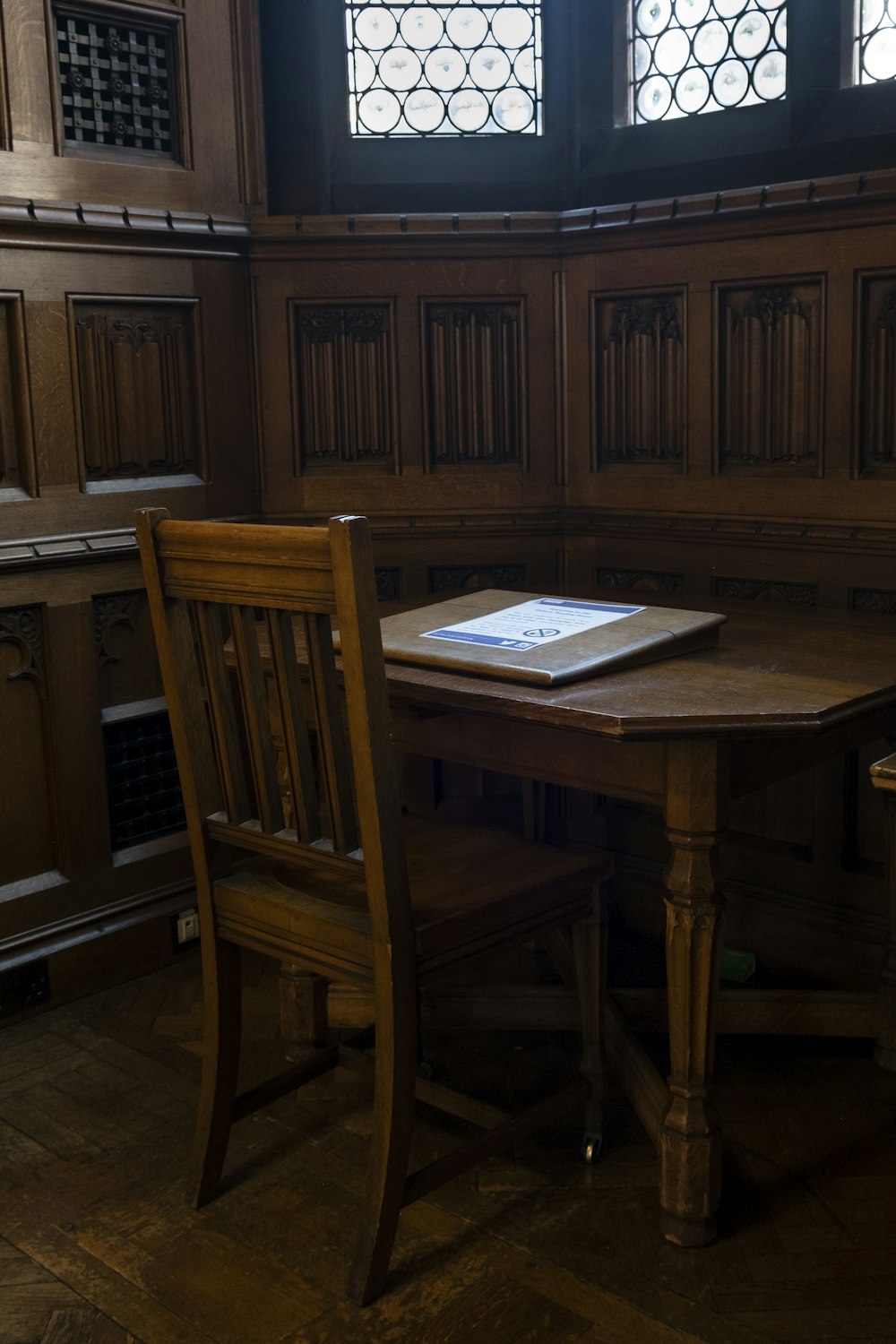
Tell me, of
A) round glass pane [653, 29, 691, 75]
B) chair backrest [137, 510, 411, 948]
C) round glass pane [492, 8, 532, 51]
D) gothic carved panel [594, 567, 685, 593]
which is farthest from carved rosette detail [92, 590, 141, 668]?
round glass pane [653, 29, 691, 75]

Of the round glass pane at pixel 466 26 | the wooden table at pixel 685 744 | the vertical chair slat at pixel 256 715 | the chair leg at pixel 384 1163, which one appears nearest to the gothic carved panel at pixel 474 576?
the wooden table at pixel 685 744

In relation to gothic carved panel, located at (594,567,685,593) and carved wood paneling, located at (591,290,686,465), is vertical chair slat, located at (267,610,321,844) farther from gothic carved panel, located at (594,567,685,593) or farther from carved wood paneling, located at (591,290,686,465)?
carved wood paneling, located at (591,290,686,465)

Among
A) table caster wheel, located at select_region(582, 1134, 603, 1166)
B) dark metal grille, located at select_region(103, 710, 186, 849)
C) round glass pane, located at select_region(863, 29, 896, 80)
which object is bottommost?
table caster wheel, located at select_region(582, 1134, 603, 1166)

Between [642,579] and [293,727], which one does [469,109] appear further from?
[293,727]

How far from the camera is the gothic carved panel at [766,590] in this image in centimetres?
295

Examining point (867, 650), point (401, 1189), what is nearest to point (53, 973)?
point (401, 1189)

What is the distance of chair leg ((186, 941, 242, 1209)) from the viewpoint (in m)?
2.25

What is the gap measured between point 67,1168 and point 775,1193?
4.02 feet

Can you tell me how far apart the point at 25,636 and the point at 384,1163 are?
1467mm

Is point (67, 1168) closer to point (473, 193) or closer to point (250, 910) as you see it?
point (250, 910)

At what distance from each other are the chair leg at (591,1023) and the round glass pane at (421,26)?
7.31 feet

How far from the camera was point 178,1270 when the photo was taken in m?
2.11

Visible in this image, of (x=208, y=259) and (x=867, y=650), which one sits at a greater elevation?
(x=208, y=259)

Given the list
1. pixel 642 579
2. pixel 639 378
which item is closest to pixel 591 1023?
pixel 642 579
